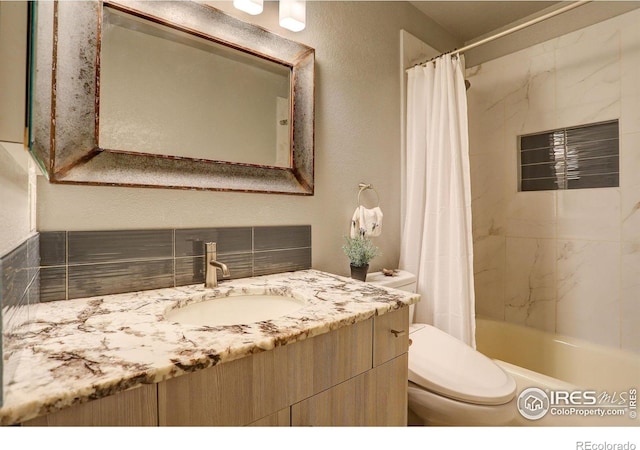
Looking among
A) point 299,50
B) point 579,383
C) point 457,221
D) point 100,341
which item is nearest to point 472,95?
point 457,221

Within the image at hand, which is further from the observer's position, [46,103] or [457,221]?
[457,221]

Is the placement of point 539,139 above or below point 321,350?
above

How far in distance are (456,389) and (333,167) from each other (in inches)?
41.8

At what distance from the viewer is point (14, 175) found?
693 mm

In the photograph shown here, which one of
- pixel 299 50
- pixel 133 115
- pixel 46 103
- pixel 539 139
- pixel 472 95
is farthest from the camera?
pixel 472 95

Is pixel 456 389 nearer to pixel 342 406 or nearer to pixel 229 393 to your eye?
pixel 342 406

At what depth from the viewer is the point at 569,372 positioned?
1.93 m

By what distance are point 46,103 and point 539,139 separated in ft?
8.39

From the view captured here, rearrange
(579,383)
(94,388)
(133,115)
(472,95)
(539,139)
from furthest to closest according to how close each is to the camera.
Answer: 1. (472,95)
2. (539,139)
3. (579,383)
4. (133,115)
5. (94,388)

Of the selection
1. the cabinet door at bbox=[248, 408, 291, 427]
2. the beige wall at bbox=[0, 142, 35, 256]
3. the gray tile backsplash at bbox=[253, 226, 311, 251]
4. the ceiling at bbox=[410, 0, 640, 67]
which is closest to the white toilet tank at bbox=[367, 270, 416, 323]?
the gray tile backsplash at bbox=[253, 226, 311, 251]

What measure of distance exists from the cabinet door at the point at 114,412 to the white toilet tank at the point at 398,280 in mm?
1176

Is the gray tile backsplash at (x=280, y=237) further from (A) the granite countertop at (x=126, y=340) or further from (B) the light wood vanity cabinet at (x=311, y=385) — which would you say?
(B) the light wood vanity cabinet at (x=311, y=385)

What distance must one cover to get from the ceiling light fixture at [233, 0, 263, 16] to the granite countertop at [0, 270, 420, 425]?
3.42ft
